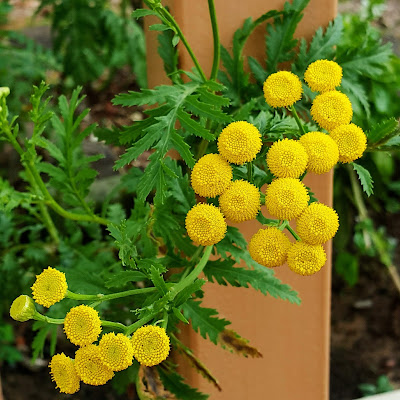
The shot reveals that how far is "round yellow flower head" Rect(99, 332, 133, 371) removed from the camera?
92cm

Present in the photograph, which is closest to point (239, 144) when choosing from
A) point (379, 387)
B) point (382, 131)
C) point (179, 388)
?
point (382, 131)

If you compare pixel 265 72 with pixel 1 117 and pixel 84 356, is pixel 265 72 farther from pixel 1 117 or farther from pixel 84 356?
pixel 84 356

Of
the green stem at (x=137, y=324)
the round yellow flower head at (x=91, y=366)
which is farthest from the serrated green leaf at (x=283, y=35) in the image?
the round yellow flower head at (x=91, y=366)

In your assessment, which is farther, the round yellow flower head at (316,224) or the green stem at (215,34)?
the green stem at (215,34)

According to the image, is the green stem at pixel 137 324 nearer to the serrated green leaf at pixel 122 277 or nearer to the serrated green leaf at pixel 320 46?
the serrated green leaf at pixel 122 277

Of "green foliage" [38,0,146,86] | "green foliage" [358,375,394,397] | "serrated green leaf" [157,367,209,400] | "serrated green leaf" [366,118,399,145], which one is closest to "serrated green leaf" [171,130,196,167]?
"serrated green leaf" [366,118,399,145]

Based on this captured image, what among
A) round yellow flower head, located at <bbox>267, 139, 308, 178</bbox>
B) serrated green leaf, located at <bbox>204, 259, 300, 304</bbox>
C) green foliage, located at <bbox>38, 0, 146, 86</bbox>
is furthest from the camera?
green foliage, located at <bbox>38, 0, 146, 86</bbox>

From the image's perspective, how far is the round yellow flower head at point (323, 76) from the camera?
1.12m

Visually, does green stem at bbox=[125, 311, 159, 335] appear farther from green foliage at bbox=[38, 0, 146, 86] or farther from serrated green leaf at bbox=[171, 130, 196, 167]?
green foliage at bbox=[38, 0, 146, 86]

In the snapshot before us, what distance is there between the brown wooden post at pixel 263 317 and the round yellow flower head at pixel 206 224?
418 millimetres

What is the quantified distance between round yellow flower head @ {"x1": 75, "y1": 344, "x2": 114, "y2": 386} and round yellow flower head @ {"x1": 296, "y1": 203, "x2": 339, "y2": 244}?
364mm

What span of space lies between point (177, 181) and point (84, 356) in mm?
424

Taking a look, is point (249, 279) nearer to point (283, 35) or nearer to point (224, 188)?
point (224, 188)

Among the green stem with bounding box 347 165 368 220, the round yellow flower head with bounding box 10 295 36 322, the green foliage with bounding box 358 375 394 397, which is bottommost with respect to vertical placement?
the green foliage with bounding box 358 375 394 397
